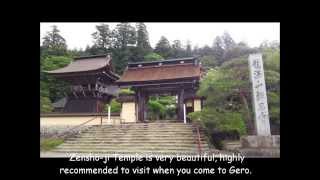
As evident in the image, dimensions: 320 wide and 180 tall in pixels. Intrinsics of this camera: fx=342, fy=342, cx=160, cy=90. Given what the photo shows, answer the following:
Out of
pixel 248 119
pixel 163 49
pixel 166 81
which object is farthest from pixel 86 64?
pixel 163 49

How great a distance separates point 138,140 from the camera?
9.14m

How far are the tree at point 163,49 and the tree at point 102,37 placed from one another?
384 centimetres

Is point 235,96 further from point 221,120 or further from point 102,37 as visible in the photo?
point 102,37

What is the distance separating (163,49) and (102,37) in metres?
4.78

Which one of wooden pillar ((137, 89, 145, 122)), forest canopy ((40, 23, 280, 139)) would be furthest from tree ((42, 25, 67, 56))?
wooden pillar ((137, 89, 145, 122))

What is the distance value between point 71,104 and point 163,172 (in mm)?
10744

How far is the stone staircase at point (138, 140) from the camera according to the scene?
827cm

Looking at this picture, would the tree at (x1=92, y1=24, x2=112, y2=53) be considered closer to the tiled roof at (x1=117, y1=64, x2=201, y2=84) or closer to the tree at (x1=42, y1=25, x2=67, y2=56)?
the tree at (x1=42, y1=25, x2=67, y2=56)

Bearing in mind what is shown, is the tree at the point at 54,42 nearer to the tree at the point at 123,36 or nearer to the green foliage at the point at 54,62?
the green foliage at the point at 54,62

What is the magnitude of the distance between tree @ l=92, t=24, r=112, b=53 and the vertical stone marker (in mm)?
16870

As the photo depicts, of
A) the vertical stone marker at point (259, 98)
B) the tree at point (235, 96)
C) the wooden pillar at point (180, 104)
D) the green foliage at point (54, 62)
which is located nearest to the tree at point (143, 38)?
the green foliage at point (54, 62)

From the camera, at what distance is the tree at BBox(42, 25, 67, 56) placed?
21.1 metres

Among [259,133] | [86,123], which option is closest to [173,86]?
[86,123]
